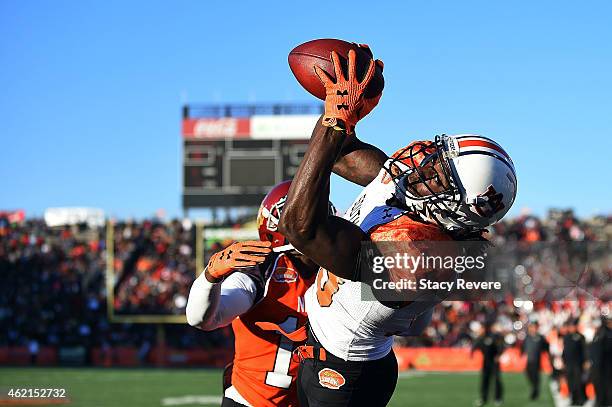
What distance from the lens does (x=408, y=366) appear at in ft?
87.8

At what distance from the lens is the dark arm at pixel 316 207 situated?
119 inches

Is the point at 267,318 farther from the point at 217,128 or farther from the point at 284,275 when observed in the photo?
the point at 217,128

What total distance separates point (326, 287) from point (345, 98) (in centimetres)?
83

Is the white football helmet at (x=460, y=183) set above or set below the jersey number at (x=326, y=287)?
above

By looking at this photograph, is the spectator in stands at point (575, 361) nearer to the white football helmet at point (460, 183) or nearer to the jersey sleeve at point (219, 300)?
the jersey sleeve at point (219, 300)

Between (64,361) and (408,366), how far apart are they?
10566mm

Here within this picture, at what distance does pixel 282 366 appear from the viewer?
176 inches

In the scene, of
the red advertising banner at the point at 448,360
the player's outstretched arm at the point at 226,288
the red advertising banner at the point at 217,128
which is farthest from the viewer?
the red advertising banner at the point at 217,128

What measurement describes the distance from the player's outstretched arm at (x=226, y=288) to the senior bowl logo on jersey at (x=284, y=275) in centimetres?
10

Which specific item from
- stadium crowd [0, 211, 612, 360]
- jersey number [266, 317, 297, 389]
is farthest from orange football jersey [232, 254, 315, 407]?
stadium crowd [0, 211, 612, 360]

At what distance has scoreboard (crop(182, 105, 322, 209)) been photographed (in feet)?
92.6

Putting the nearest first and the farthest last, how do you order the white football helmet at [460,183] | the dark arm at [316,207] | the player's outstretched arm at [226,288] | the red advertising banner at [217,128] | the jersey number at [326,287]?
the dark arm at [316,207] < the white football helmet at [460,183] < the jersey number at [326,287] < the player's outstretched arm at [226,288] < the red advertising banner at [217,128]

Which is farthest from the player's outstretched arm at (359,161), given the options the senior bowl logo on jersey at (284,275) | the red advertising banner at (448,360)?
the red advertising banner at (448,360)

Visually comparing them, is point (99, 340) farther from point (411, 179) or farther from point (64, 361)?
point (411, 179)
